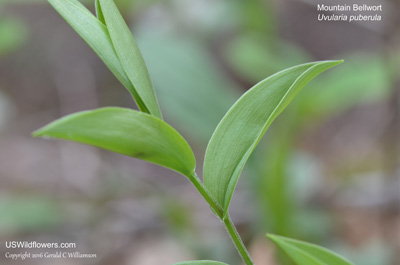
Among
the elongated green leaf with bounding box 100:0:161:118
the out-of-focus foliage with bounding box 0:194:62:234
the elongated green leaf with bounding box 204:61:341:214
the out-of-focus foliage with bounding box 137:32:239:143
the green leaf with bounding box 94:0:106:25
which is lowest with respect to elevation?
the out-of-focus foliage with bounding box 0:194:62:234

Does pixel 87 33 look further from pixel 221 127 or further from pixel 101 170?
pixel 101 170

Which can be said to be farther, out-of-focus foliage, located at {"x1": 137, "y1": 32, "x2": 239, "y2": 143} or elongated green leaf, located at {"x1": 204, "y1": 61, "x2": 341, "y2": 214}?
out-of-focus foliage, located at {"x1": 137, "y1": 32, "x2": 239, "y2": 143}

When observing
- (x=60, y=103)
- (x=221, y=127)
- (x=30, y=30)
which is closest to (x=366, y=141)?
(x=60, y=103)

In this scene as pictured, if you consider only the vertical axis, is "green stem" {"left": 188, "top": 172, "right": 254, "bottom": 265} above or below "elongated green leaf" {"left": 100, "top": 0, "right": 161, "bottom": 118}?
below

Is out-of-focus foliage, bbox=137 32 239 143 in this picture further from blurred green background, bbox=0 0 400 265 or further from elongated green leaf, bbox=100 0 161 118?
elongated green leaf, bbox=100 0 161 118

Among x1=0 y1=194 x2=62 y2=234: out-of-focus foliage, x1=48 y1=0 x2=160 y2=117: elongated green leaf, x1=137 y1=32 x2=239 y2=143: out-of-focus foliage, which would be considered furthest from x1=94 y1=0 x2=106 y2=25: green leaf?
x1=0 y1=194 x2=62 y2=234: out-of-focus foliage

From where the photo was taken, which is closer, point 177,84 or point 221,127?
point 221,127
